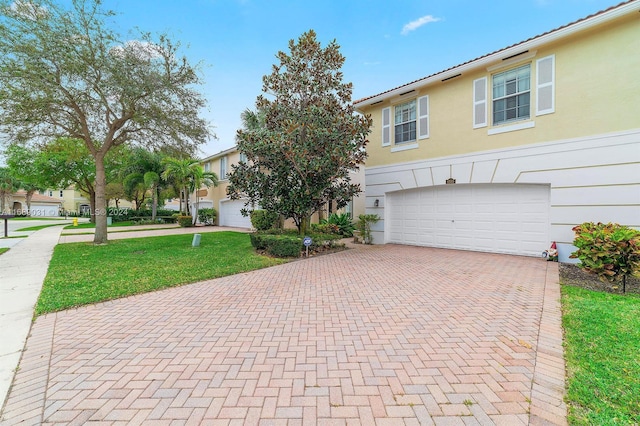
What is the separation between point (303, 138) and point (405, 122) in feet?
14.6

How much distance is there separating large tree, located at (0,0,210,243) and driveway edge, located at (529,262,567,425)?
12.6 meters

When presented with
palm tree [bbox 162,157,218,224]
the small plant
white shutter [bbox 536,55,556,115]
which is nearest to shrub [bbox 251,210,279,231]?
the small plant

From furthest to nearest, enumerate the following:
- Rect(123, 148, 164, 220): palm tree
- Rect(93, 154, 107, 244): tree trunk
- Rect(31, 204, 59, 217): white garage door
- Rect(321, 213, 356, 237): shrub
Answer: Rect(31, 204, 59, 217): white garage door → Rect(123, 148, 164, 220): palm tree → Rect(321, 213, 356, 237): shrub → Rect(93, 154, 107, 244): tree trunk

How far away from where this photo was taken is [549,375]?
2811mm

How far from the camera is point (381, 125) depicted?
1217cm

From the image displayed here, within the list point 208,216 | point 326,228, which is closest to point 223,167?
point 208,216

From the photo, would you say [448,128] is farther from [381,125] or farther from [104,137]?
[104,137]

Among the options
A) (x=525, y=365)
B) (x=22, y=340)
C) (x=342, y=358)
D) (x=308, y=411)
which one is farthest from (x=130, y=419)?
(x=525, y=365)

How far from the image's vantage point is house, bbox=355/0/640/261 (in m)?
7.27

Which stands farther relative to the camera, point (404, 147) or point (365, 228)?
point (365, 228)

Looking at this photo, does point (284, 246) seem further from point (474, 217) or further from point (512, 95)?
point (512, 95)

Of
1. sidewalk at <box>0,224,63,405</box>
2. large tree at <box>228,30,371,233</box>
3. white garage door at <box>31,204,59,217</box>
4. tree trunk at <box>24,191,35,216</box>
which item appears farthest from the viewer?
white garage door at <box>31,204,59,217</box>

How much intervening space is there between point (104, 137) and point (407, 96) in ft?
42.5

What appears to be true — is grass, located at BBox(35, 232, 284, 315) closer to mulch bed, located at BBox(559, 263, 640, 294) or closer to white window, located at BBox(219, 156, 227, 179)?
mulch bed, located at BBox(559, 263, 640, 294)
